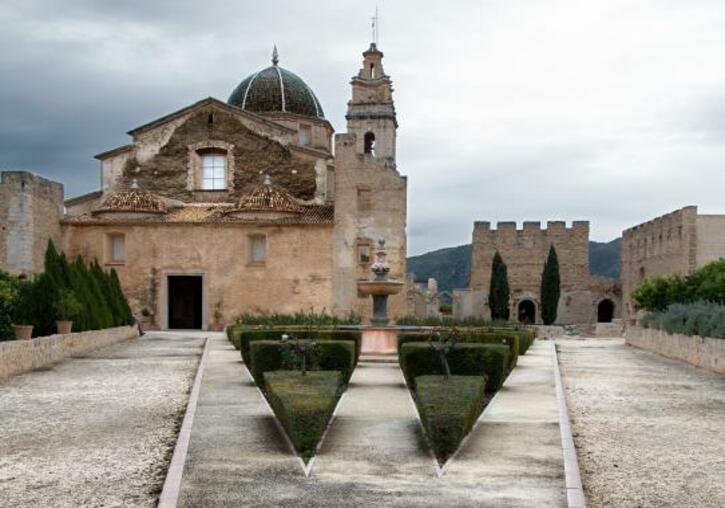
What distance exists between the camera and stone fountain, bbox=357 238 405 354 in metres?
20.2

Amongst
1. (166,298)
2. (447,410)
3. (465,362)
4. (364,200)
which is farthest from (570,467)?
(166,298)

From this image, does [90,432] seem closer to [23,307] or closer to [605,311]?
[23,307]

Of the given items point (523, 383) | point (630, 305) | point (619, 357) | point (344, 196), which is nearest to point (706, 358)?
point (619, 357)

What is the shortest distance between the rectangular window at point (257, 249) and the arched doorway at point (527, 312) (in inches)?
783

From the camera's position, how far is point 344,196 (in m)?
33.9

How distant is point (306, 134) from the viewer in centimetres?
4109

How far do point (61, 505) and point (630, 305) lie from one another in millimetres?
43356

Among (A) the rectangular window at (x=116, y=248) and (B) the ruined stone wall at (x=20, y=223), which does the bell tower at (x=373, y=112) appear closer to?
(A) the rectangular window at (x=116, y=248)

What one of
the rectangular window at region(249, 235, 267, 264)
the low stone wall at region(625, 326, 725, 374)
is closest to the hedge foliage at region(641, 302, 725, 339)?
the low stone wall at region(625, 326, 725, 374)

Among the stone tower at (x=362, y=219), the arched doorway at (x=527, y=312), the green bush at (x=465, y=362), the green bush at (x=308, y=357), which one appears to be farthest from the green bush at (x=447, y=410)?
the arched doorway at (x=527, y=312)

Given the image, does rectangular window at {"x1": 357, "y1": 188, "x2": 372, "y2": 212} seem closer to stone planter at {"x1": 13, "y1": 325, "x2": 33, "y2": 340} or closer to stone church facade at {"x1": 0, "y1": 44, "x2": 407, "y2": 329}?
stone church facade at {"x1": 0, "y1": 44, "x2": 407, "y2": 329}

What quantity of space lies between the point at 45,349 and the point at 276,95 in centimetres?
2494

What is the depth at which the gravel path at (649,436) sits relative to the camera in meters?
7.66

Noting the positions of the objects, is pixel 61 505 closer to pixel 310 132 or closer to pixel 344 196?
pixel 344 196
